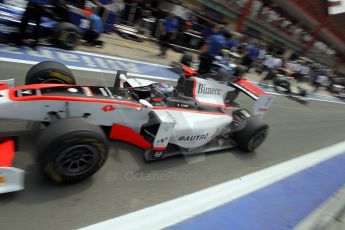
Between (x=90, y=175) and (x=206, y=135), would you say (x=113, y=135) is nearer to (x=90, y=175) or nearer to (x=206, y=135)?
(x=90, y=175)

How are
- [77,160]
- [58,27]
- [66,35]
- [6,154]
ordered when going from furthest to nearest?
[66,35], [58,27], [77,160], [6,154]

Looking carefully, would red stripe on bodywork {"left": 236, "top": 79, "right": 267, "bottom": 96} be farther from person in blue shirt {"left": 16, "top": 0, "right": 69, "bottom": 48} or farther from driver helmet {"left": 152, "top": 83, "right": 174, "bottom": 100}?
person in blue shirt {"left": 16, "top": 0, "right": 69, "bottom": 48}

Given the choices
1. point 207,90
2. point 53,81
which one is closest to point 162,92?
point 207,90

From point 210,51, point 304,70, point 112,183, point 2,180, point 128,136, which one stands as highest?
point 210,51

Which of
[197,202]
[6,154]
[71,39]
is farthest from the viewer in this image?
[71,39]

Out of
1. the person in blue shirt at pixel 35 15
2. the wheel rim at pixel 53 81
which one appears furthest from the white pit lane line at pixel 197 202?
the person in blue shirt at pixel 35 15

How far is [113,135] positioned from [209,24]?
44.6 ft

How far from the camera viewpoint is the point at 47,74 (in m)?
3.93

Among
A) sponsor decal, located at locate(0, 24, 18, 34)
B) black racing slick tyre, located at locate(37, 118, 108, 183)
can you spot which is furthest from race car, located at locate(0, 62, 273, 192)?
sponsor decal, located at locate(0, 24, 18, 34)

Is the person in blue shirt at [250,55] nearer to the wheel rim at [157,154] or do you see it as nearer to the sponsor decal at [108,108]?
the wheel rim at [157,154]

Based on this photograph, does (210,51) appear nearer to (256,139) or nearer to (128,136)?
(256,139)

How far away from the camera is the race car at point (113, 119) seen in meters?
2.85

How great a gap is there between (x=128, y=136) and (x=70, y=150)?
1165 millimetres

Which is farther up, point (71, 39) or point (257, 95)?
point (257, 95)
